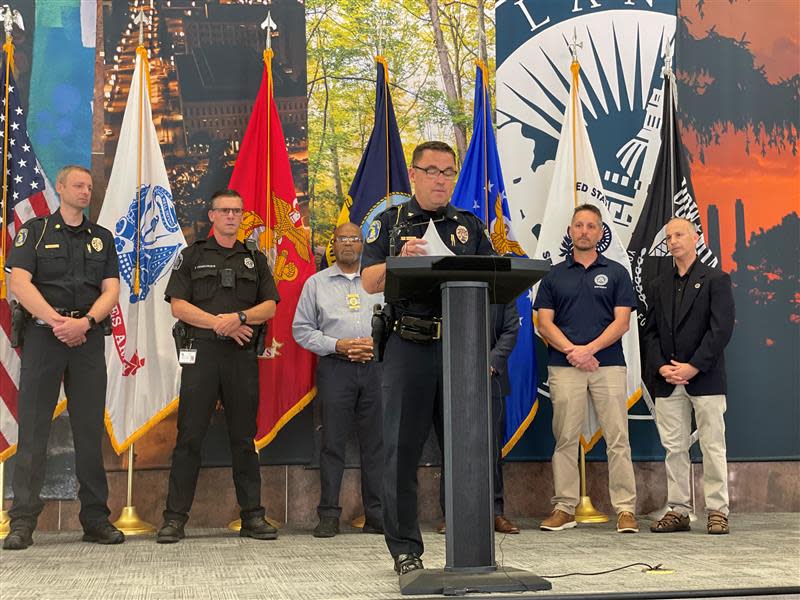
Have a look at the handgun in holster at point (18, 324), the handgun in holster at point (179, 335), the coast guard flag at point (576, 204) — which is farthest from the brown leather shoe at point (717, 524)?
the handgun in holster at point (18, 324)

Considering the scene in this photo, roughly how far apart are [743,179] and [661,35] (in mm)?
1102

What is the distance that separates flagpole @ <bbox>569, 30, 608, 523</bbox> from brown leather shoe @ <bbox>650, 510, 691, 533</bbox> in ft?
1.55

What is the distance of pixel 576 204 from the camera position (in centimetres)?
608

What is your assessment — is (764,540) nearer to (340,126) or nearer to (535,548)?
(535,548)

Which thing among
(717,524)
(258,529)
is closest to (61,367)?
(258,529)

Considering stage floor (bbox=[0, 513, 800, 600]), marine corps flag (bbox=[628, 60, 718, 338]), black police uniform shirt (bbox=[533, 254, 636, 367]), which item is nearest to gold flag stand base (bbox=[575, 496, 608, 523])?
stage floor (bbox=[0, 513, 800, 600])

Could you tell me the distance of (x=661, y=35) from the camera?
6.42 meters

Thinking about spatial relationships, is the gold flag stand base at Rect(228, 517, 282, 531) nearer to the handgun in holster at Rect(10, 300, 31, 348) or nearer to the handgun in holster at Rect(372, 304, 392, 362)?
the handgun in holster at Rect(10, 300, 31, 348)

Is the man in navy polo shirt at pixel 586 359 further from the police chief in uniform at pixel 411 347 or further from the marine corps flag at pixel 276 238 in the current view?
the police chief in uniform at pixel 411 347

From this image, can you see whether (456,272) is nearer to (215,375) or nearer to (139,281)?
(215,375)

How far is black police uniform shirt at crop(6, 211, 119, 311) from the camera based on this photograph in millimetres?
4957

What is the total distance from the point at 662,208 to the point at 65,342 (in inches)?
142

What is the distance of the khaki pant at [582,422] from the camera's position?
5.51 meters

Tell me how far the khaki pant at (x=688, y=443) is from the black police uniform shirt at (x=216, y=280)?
7.61ft
